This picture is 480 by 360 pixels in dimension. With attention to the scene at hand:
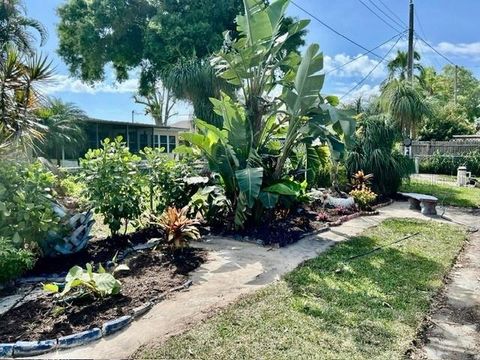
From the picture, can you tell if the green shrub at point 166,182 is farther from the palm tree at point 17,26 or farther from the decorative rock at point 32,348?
the palm tree at point 17,26

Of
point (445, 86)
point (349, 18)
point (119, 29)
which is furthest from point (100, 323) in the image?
point (445, 86)

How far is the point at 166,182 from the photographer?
24.8 ft

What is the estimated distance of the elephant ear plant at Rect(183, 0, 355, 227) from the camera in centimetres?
689

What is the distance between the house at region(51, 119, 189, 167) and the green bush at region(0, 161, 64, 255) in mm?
12725

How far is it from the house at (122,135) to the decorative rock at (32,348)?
48.2 feet

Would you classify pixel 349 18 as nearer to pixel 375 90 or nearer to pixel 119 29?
pixel 375 90

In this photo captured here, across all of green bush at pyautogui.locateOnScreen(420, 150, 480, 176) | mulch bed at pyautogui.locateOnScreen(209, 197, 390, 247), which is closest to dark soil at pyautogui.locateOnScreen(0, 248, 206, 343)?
mulch bed at pyautogui.locateOnScreen(209, 197, 390, 247)

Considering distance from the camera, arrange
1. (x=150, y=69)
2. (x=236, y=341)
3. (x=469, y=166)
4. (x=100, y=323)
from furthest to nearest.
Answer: (x=150, y=69), (x=469, y=166), (x=100, y=323), (x=236, y=341)

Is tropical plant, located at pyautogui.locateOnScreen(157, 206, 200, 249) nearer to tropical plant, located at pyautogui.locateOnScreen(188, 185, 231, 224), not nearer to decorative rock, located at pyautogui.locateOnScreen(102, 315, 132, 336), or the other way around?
tropical plant, located at pyautogui.locateOnScreen(188, 185, 231, 224)

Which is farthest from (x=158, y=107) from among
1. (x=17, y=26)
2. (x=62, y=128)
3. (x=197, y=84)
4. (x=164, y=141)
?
(x=17, y=26)

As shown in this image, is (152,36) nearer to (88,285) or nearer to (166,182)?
(166,182)

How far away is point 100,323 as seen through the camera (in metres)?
3.75

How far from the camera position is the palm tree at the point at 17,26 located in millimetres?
13883

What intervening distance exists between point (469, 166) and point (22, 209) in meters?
20.9
